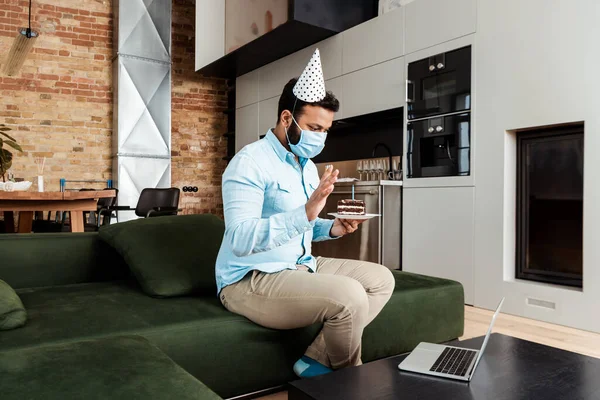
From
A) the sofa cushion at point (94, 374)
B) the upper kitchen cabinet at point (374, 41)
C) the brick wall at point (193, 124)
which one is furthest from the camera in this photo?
the brick wall at point (193, 124)

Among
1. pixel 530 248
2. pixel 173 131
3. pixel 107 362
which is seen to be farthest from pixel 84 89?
pixel 107 362

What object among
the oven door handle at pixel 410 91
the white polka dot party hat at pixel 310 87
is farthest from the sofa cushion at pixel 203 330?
the oven door handle at pixel 410 91

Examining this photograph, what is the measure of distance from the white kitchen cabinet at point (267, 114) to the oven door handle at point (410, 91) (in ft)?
6.89

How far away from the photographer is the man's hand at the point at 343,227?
1941 mm

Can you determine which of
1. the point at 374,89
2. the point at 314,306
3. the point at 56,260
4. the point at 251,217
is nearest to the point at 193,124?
the point at 374,89

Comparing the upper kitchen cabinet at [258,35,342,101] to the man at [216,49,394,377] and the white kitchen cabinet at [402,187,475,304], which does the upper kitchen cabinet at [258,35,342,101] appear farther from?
the man at [216,49,394,377]

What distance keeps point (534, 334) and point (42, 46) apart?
6.53 meters

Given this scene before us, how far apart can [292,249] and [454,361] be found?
0.71 meters

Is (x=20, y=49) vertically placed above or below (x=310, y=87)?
above

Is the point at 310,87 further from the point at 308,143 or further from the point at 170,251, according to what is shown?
the point at 170,251

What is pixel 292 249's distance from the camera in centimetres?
183

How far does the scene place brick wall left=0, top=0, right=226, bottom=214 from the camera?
650cm

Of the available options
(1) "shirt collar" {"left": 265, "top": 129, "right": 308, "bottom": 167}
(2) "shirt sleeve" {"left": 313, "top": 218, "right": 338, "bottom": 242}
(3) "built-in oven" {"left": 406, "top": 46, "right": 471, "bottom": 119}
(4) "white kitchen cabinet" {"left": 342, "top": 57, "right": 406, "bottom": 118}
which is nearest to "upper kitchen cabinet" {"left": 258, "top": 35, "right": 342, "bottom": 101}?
(4) "white kitchen cabinet" {"left": 342, "top": 57, "right": 406, "bottom": 118}

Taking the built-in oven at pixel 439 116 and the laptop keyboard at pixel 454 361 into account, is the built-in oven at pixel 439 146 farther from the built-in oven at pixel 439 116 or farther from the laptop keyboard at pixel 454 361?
the laptop keyboard at pixel 454 361
